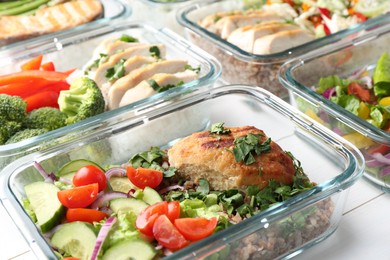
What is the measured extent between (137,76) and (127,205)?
0.94 meters

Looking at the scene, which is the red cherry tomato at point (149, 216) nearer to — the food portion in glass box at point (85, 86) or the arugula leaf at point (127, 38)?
the food portion in glass box at point (85, 86)

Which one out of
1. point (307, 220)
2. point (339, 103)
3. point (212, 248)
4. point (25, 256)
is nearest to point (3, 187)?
point (25, 256)

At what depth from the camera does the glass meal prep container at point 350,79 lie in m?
2.33

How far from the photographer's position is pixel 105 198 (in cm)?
207

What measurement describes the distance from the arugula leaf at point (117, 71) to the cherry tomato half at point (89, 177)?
827 mm

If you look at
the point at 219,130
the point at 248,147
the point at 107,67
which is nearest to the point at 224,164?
the point at 248,147

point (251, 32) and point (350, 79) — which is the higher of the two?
point (251, 32)

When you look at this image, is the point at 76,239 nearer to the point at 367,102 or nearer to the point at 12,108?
the point at 12,108

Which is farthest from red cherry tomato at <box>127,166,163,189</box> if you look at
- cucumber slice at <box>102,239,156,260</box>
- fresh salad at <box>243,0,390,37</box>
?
fresh salad at <box>243,0,390,37</box>

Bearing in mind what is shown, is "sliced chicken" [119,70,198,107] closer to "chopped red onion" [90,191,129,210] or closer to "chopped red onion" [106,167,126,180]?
"chopped red onion" [106,167,126,180]

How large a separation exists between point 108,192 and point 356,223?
0.89m

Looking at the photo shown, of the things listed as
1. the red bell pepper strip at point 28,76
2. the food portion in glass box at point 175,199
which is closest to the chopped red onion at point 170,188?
the food portion in glass box at point 175,199

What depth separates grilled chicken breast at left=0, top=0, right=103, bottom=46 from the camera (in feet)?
11.6

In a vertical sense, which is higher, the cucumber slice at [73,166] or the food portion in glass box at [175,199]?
the food portion in glass box at [175,199]
